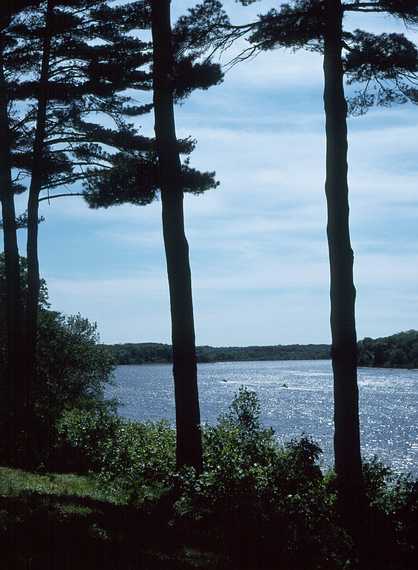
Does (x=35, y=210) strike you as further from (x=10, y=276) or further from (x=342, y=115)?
(x=342, y=115)

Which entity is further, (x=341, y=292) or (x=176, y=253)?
(x=176, y=253)

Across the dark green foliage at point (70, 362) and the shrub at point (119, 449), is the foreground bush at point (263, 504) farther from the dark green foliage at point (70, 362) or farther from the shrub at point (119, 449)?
the dark green foliage at point (70, 362)

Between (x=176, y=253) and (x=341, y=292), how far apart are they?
293cm

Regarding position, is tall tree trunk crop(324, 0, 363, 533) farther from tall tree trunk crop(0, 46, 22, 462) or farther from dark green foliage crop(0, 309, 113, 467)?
dark green foliage crop(0, 309, 113, 467)

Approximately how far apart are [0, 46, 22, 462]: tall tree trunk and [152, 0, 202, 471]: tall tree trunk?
21.7 ft

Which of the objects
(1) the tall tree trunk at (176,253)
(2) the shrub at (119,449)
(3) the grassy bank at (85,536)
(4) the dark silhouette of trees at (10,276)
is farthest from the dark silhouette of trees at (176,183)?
(4) the dark silhouette of trees at (10,276)

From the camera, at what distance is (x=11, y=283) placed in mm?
18453

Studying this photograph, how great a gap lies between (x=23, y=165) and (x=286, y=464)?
41.3ft

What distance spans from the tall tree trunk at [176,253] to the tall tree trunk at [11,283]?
6616 mm

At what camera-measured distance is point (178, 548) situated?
7.83m

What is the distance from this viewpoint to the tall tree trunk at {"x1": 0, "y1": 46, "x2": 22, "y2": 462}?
17406 mm

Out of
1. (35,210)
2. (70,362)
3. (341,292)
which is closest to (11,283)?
(35,210)

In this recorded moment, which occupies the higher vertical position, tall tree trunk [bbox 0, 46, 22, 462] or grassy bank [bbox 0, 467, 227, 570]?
tall tree trunk [bbox 0, 46, 22, 462]

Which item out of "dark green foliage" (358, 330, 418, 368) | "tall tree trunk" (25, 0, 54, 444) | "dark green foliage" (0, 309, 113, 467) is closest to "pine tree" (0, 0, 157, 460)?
"tall tree trunk" (25, 0, 54, 444)
